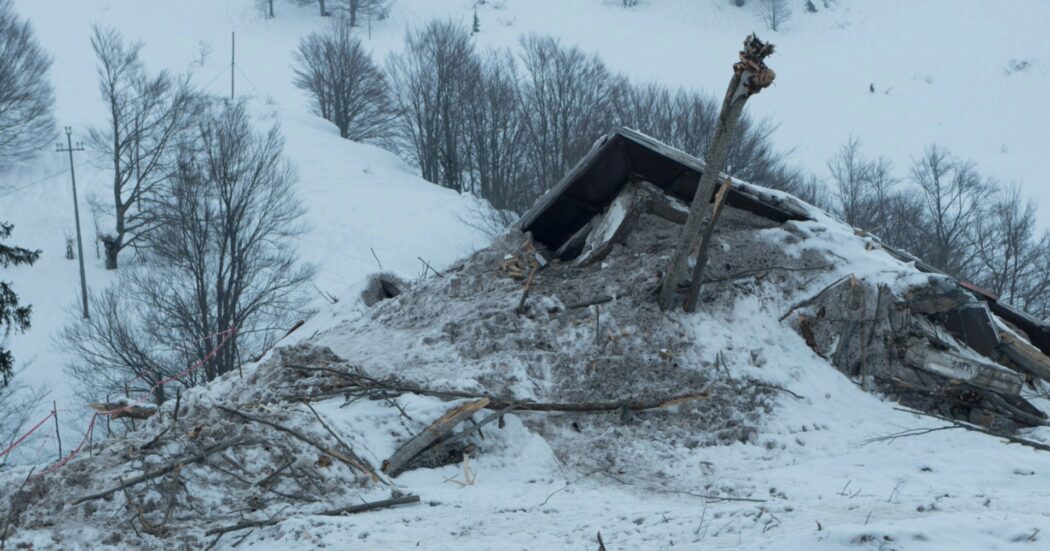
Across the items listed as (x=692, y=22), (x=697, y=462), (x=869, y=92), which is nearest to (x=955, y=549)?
(x=697, y=462)

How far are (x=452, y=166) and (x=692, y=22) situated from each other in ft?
87.9

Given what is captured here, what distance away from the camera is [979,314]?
30.4 ft

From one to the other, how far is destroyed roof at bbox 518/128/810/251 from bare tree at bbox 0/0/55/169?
120ft

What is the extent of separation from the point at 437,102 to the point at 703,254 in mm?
42427

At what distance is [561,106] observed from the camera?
40.3 m

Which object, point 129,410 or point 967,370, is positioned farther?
point 967,370

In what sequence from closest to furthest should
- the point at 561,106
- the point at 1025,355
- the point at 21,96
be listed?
the point at 1025,355 → the point at 21,96 → the point at 561,106

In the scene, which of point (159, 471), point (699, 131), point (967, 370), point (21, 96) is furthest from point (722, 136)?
point (21, 96)

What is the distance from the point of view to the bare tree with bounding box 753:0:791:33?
65125 mm

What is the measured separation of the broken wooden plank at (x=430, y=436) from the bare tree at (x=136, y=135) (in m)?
31.1

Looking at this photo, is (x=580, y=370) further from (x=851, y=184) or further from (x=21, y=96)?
(x=21, y=96)

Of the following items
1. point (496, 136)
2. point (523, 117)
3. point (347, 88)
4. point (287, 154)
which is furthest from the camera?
point (347, 88)

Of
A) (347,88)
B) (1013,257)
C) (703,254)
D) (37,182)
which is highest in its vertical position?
(347,88)

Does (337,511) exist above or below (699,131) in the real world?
below
